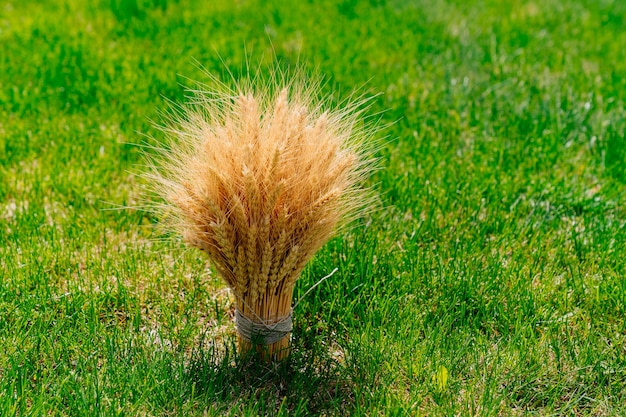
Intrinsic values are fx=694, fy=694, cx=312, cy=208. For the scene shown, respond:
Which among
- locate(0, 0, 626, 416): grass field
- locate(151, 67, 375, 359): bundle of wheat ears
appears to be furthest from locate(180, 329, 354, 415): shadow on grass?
locate(151, 67, 375, 359): bundle of wheat ears

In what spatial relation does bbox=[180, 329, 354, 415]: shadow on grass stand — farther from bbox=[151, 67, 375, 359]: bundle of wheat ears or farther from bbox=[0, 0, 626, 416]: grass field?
bbox=[151, 67, 375, 359]: bundle of wheat ears

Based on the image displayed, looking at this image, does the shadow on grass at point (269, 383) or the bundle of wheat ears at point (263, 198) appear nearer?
the bundle of wheat ears at point (263, 198)

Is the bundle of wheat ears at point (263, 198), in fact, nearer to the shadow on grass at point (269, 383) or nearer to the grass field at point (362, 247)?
the shadow on grass at point (269, 383)

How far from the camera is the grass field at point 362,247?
243 cm

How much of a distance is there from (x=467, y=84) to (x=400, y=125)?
89cm

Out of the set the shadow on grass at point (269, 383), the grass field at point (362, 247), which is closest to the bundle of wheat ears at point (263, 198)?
the shadow on grass at point (269, 383)

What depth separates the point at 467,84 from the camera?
16.1 ft

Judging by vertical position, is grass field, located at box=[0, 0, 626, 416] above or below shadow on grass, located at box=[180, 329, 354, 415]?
above

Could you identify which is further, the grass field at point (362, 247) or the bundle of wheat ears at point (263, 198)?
the grass field at point (362, 247)

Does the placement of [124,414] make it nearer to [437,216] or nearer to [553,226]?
[437,216]

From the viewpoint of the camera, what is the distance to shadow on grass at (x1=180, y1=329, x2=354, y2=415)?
2.34 metres

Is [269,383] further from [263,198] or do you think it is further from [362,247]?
[362,247]

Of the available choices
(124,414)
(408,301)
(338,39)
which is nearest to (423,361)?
(408,301)

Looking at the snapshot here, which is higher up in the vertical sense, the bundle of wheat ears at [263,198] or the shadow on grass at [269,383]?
the bundle of wheat ears at [263,198]
